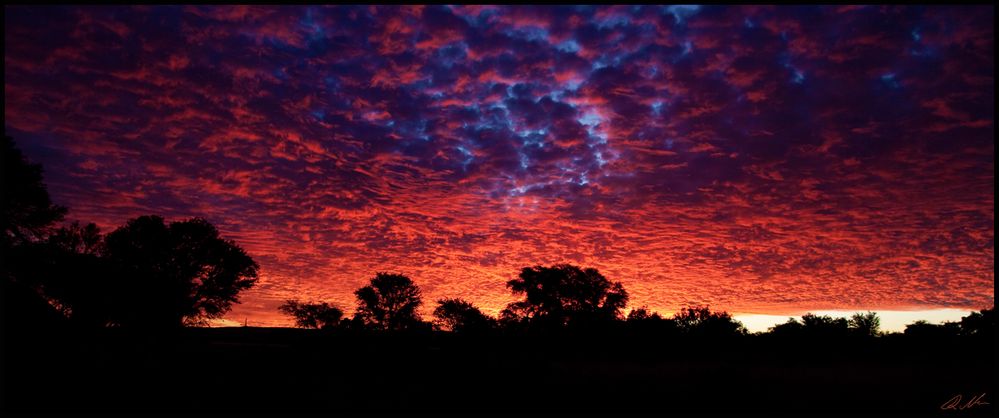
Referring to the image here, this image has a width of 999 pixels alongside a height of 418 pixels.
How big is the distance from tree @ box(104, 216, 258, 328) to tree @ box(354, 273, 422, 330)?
23.9 meters

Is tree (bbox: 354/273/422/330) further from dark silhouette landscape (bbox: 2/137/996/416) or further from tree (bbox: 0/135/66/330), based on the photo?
tree (bbox: 0/135/66/330)

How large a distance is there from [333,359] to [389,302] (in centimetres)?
4912

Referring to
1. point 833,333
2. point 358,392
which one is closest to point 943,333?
point 833,333

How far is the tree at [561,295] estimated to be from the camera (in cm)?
5988

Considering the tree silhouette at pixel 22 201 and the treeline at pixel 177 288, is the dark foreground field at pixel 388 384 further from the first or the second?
the tree silhouette at pixel 22 201

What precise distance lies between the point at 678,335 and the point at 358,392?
116 feet

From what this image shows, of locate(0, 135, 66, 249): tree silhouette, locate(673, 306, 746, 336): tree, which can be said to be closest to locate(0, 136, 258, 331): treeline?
locate(0, 135, 66, 249): tree silhouette

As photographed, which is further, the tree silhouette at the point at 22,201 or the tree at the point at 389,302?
the tree at the point at 389,302

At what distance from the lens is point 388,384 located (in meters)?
14.8

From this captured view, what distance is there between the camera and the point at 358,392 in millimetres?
13773

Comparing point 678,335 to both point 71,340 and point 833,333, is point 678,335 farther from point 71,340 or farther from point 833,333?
point 71,340

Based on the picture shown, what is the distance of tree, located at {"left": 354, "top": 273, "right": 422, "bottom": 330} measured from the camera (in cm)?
6303
